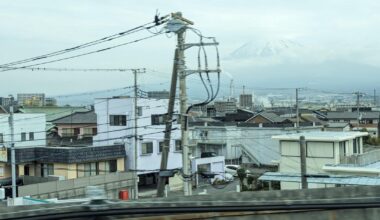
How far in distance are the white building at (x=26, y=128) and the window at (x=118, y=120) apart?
657 cm

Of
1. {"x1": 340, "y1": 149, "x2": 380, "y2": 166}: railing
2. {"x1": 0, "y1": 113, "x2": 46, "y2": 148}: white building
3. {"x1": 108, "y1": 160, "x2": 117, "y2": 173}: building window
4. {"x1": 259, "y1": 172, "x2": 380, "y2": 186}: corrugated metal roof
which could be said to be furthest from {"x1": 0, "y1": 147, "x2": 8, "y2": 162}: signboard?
{"x1": 340, "y1": 149, "x2": 380, "y2": 166}: railing

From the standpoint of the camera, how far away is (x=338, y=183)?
1666cm

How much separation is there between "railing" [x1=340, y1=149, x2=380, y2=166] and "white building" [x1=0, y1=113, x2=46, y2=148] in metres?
22.3

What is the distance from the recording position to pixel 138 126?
3123 centimetres

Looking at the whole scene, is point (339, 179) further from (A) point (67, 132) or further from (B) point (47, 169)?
(A) point (67, 132)

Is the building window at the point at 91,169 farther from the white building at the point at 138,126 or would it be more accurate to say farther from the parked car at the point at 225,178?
the parked car at the point at 225,178

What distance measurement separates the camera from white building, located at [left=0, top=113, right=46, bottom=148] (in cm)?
3516

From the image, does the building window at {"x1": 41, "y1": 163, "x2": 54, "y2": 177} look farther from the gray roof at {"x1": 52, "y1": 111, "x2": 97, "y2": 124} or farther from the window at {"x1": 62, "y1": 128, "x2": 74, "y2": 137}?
the gray roof at {"x1": 52, "y1": 111, "x2": 97, "y2": 124}

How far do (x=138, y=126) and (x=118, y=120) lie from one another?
5.75 feet

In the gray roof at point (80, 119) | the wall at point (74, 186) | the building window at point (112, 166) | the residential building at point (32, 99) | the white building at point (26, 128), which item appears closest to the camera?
the wall at point (74, 186)

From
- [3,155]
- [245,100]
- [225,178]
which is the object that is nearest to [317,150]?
[225,178]

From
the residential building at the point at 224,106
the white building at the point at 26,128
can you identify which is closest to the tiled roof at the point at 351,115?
the residential building at the point at 224,106

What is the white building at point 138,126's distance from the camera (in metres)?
31.3

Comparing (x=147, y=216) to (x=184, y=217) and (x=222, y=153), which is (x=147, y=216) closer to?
(x=184, y=217)
